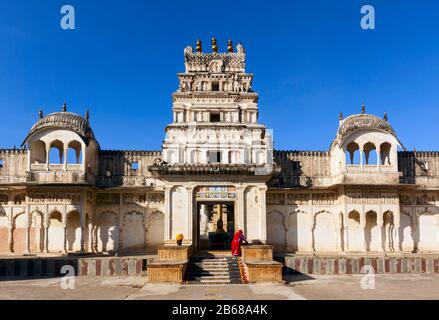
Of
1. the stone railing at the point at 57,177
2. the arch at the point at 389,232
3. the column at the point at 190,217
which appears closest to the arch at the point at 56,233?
the stone railing at the point at 57,177

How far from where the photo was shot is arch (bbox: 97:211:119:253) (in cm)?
2967

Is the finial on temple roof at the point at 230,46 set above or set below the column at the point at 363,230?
above

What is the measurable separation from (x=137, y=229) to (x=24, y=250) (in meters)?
6.94

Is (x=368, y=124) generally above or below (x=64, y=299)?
above

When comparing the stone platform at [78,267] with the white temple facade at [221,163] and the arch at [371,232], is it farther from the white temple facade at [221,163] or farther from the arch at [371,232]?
the arch at [371,232]

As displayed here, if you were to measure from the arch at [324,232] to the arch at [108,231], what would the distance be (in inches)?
505

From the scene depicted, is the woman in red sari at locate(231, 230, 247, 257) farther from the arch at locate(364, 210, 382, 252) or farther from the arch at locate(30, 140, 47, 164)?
the arch at locate(30, 140, 47, 164)

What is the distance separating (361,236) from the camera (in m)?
29.1

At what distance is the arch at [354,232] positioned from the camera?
95.4ft

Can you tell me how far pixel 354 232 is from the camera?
1155 inches

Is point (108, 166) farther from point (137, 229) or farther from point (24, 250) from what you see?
point (24, 250)

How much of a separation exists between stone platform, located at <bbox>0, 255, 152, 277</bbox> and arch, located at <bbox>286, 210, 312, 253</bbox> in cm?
1092

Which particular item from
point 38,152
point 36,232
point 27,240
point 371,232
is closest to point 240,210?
point 371,232
